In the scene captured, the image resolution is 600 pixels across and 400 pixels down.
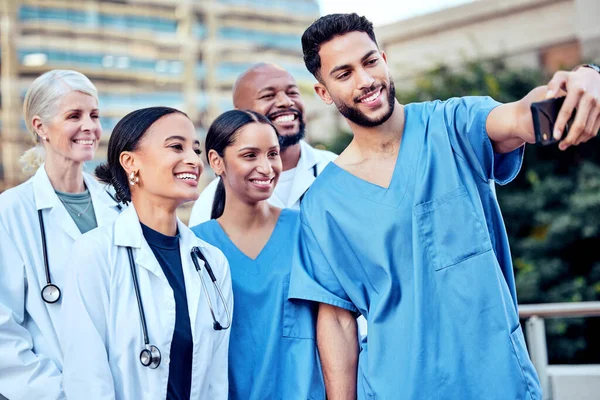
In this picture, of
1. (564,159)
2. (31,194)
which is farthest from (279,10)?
(31,194)

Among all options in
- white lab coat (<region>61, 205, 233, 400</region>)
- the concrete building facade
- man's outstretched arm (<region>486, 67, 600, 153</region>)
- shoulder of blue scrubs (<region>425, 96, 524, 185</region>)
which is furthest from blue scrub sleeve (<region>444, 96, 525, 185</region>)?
the concrete building facade

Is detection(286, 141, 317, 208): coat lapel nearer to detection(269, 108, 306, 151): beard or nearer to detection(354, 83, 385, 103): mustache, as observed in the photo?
detection(269, 108, 306, 151): beard

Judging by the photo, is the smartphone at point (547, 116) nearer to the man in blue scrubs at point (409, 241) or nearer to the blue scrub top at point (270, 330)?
the man in blue scrubs at point (409, 241)

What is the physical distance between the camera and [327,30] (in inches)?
86.4

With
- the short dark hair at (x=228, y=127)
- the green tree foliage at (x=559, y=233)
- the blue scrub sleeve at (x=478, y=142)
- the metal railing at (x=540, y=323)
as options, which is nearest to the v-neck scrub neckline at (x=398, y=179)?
the blue scrub sleeve at (x=478, y=142)

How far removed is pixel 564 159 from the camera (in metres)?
7.34

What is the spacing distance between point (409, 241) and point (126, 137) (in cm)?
96

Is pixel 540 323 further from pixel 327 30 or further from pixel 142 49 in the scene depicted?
pixel 142 49

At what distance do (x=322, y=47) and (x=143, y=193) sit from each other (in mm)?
711

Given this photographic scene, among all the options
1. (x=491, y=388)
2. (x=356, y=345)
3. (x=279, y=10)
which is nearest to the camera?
(x=491, y=388)

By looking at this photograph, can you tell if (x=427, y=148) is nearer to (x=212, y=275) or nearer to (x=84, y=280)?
(x=212, y=275)

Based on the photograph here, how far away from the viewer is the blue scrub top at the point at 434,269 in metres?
1.90

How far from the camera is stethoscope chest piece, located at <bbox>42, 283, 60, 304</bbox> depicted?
2.28 meters

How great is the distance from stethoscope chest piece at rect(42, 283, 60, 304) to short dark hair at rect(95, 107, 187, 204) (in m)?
0.34
